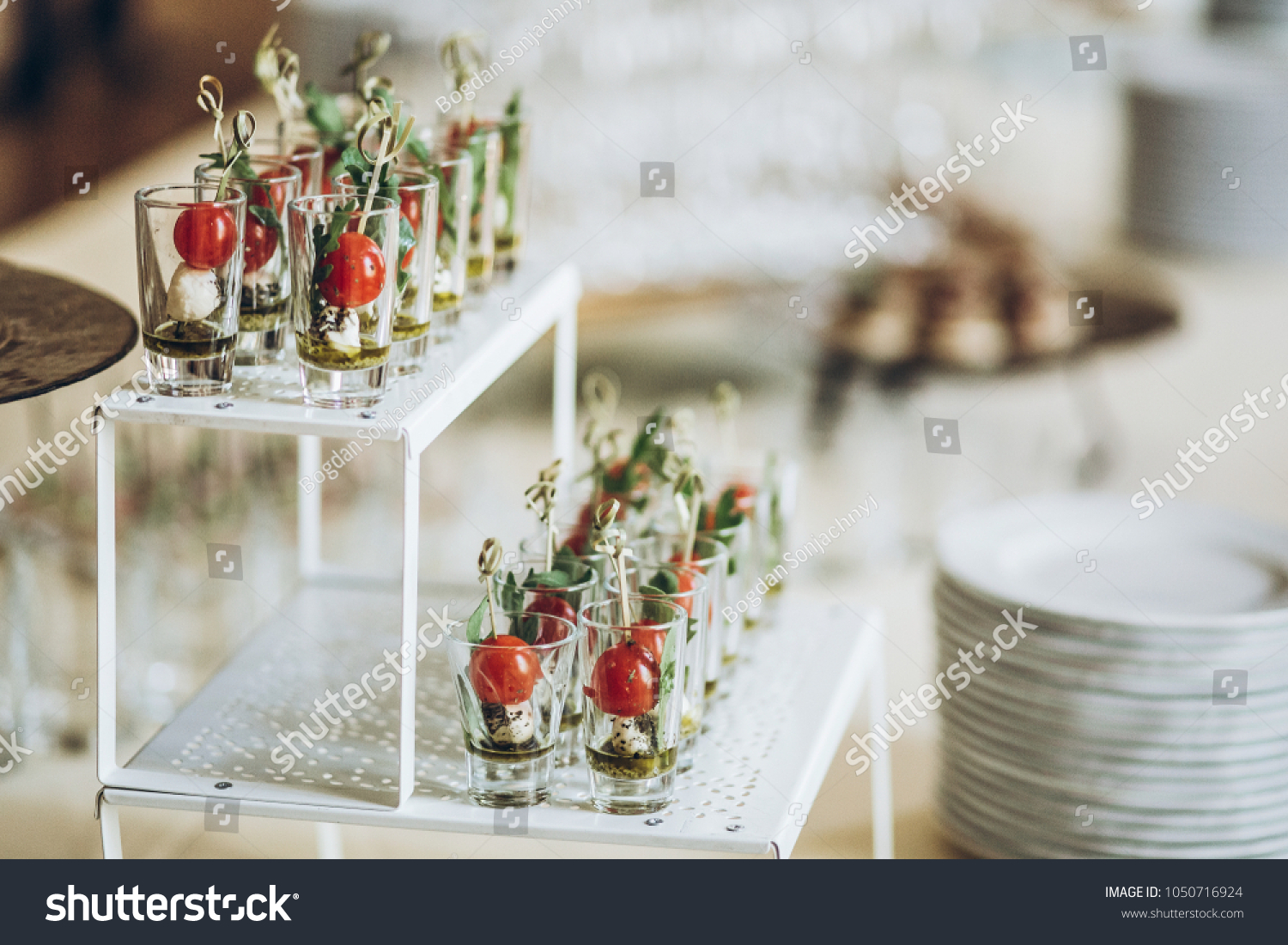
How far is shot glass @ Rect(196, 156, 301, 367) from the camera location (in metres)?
1.13

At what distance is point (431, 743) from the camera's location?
1.28 m

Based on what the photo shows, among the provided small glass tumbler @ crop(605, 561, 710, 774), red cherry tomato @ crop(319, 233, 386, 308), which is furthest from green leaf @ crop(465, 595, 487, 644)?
red cherry tomato @ crop(319, 233, 386, 308)

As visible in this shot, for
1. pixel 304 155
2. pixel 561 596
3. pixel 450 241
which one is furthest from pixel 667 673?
pixel 304 155

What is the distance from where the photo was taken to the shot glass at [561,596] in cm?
115

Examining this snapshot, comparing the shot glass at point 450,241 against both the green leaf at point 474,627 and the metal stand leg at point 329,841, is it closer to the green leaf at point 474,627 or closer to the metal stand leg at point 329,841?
the green leaf at point 474,627

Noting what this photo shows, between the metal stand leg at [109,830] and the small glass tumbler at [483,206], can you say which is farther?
the small glass tumbler at [483,206]

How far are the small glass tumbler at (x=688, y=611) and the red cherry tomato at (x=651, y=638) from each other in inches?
1.7

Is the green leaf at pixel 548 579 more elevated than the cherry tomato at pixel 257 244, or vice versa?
the cherry tomato at pixel 257 244

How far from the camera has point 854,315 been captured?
2.95 meters

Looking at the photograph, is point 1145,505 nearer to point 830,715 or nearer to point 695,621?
point 830,715

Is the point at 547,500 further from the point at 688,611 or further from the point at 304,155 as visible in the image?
the point at 304,155

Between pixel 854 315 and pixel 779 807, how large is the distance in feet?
6.31

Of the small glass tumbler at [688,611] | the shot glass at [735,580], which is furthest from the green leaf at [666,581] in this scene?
the shot glass at [735,580]

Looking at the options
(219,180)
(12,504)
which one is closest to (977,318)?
(12,504)
